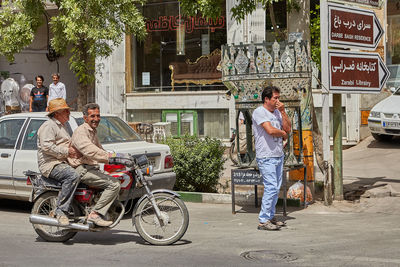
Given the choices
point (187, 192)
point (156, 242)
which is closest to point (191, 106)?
point (187, 192)

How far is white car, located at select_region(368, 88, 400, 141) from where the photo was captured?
15031 mm

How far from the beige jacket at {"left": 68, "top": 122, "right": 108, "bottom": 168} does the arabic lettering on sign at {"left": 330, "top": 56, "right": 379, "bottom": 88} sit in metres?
4.32

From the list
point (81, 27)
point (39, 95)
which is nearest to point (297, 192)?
point (81, 27)

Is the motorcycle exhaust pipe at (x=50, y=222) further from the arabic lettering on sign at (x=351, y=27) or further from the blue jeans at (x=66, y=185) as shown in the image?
the arabic lettering on sign at (x=351, y=27)

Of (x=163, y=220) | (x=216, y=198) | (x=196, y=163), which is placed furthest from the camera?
(x=196, y=163)

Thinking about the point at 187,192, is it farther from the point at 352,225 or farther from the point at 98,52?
the point at 98,52

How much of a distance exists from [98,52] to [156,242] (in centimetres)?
733

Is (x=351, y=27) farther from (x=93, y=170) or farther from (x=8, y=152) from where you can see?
(x=8, y=152)

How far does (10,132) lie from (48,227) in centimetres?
277

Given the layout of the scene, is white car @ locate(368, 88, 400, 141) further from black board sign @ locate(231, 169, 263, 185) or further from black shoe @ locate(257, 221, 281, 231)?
black shoe @ locate(257, 221, 281, 231)

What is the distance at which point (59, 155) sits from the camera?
7305 mm

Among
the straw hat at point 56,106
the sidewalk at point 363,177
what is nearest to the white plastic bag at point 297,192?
the sidewalk at point 363,177

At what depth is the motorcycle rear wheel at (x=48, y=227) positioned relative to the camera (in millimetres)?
7469

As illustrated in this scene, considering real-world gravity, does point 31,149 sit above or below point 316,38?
below
